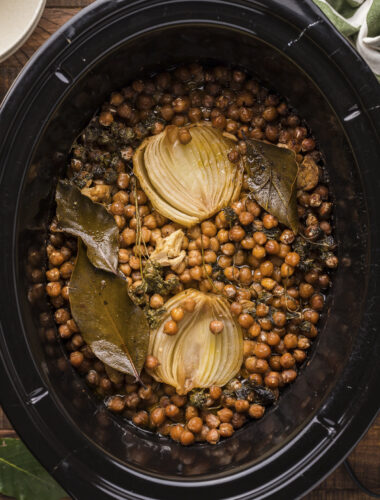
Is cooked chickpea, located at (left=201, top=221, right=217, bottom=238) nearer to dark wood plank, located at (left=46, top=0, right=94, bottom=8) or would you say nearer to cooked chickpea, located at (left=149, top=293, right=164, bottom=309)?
cooked chickpea, located at (left=149, top=293, right=164, bottom=309)

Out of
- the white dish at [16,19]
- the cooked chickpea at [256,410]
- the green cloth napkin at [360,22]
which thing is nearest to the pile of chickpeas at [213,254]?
the cooked chickpea at [256,410]

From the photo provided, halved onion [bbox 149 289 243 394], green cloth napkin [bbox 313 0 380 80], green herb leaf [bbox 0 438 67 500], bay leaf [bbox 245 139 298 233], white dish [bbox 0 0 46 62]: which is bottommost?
green herb leaf [bbox 0 438 67 500]

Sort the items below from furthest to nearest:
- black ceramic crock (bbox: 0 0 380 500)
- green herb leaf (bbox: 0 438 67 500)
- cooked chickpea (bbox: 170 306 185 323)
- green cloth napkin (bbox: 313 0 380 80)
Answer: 1. green herb leaf (bbox: 0 438 67 500)
2. cooked chickpea (bbox: 170 306 185 323)
3. green cloth napkin (bbox: 313 0 380 80)
4. black ceramic crock (bbox: 0 0 380 500)

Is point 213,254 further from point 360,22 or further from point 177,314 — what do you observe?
point 360,22

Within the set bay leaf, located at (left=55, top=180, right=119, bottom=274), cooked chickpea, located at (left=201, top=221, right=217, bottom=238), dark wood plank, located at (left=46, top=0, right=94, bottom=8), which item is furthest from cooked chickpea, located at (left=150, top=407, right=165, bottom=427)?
dark wood plank, located at (left=46, top=0, right=94, bottom=8)

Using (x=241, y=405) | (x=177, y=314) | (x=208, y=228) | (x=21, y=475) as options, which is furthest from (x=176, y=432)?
(x=208, y=228)

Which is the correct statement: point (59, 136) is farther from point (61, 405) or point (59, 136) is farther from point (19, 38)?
point (61, 405)
